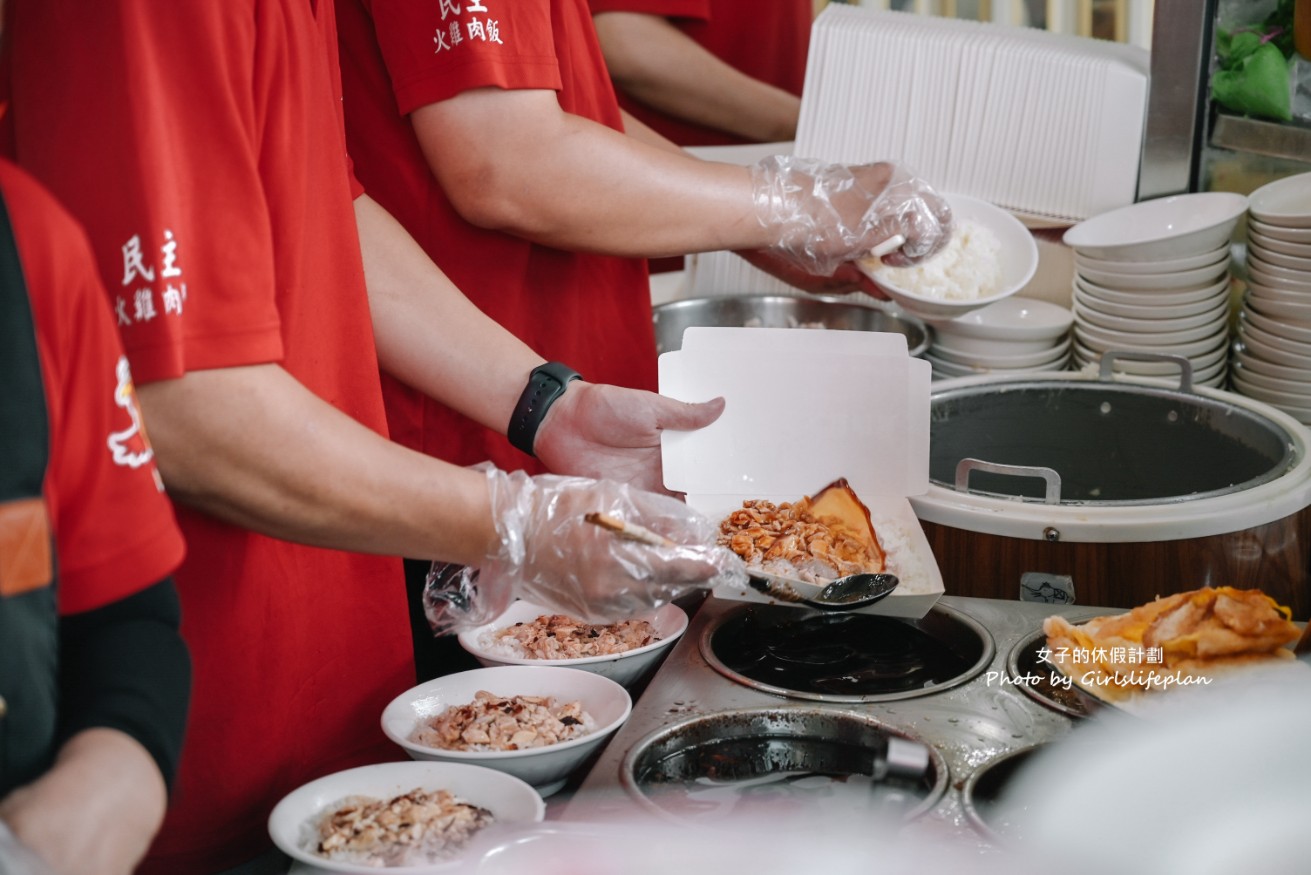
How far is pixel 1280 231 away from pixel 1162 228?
24cm

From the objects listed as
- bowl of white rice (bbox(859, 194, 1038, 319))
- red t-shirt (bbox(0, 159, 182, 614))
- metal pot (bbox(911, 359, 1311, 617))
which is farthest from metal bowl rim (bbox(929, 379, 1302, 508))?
red t-shirt (bbox(0, 159, 182, 614))

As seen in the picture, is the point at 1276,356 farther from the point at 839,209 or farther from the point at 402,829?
the point at 402,829

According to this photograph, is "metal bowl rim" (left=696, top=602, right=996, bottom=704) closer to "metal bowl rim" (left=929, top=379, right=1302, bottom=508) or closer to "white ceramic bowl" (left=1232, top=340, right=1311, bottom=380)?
"metal bowl rim" (left=929, top=379, right=1302, bottom=508)

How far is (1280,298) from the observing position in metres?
2.15

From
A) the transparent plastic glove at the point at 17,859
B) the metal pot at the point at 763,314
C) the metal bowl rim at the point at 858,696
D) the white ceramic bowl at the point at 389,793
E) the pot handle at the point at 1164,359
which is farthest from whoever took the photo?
the metal pot at the point at 763,314

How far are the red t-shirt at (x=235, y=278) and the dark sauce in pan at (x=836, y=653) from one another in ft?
1.39

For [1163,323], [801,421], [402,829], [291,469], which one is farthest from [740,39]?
[402,829]

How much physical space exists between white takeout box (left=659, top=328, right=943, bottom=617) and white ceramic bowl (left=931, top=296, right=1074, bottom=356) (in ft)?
2.40

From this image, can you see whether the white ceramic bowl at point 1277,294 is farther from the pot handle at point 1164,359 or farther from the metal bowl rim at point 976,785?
the metal bowl rim at point 976,785

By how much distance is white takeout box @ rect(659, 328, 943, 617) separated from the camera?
65.4 inches

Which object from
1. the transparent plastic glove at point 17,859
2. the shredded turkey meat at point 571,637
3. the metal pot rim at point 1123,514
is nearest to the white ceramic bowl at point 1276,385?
the metal pot rim at point 1123,514

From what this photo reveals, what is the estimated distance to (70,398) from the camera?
0.80 meters

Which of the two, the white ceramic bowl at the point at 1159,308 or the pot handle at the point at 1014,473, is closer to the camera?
the pot handle at the point at 1014,473

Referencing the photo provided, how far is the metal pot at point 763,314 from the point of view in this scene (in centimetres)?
273
